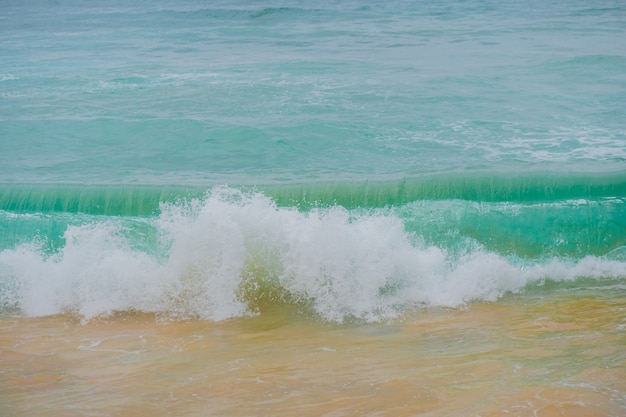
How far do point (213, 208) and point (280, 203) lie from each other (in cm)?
152

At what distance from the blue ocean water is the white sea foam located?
2 cm

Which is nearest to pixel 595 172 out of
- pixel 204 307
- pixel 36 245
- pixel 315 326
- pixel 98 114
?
pixel 315 326

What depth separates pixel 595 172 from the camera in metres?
9.13

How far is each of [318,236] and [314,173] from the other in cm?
249

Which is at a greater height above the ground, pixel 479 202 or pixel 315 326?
pixel 479 202

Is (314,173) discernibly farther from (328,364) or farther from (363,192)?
(328,364)

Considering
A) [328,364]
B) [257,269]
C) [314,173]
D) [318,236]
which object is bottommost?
[328,364]

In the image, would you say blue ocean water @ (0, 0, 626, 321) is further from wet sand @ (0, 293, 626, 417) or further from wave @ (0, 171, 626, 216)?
wet sand @ (0, 293, 626, 417)

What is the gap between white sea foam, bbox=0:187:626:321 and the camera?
22.8 ft

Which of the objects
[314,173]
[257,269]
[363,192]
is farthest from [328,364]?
[314,173]

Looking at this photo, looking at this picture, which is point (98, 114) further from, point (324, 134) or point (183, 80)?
point (324, 134)

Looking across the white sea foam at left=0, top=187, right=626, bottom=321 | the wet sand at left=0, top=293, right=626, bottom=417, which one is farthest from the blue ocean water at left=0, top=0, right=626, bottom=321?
the wet sand at left=0, top=293, right=626, bottom=417

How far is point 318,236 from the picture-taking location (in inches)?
289

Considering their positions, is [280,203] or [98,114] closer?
[280,203]
